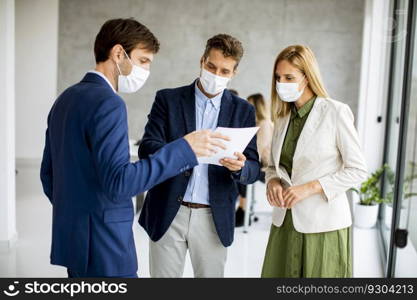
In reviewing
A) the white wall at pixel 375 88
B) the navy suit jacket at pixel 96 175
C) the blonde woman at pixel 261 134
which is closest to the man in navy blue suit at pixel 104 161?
the navy suit jacket at pixel 96 175

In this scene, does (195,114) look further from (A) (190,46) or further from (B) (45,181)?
(A) (190,46)

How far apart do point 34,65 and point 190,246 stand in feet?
21.7

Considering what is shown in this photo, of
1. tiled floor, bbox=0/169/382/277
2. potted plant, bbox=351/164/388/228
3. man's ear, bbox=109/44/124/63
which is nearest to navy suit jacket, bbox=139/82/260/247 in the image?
man's ear, bbox=109/44/124/63

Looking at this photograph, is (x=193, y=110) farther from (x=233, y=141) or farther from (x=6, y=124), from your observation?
(x=6, y=124)

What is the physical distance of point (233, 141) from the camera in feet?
6.29

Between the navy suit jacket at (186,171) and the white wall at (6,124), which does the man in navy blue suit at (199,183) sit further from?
the white wall at (6,124)

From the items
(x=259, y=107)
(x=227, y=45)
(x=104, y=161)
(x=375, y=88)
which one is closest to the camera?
(x=104, y=161)

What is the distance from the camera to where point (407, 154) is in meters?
3.46

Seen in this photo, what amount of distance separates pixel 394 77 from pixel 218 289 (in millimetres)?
3944

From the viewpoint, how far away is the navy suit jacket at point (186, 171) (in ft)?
7.00

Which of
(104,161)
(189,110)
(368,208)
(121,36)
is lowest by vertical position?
(368,208)

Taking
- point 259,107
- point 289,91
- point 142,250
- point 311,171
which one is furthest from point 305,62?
Result: point 259,107

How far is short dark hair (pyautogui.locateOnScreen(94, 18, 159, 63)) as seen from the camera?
5.43ft

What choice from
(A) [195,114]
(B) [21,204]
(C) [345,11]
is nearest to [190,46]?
(C) [345,11]
